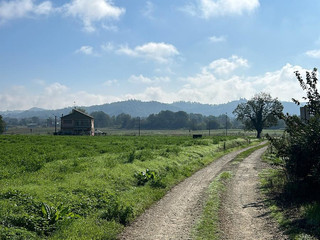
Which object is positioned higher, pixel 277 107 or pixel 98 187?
pixel 277 107

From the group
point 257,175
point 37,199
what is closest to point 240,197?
point 257,175

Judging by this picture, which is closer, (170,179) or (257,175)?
(170,179)

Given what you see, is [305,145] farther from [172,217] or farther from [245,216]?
[172,217]

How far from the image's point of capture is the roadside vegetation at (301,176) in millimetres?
10289

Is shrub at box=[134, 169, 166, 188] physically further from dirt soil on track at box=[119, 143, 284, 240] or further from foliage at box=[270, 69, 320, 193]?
foliage at box=[270, 69, 320, 193]

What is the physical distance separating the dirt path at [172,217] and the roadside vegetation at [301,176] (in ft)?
10.9

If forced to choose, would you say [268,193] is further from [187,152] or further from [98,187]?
[187,152]

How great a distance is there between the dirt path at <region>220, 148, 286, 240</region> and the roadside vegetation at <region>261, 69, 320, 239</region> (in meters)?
0.51

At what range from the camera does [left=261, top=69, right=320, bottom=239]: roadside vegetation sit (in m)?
10.3

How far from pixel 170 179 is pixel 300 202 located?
7946mm

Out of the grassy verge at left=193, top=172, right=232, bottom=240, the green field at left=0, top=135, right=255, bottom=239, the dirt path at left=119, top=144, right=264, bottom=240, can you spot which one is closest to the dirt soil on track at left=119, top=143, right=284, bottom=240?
the dirt path at left=119, top=144, right=264, bottom=240

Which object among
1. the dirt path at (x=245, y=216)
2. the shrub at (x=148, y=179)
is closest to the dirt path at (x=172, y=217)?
the shrub at (x=148, y=179)

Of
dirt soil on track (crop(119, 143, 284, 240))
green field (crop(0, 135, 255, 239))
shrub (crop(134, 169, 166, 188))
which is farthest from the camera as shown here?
shrub (crop(134, 169, 166, 188))

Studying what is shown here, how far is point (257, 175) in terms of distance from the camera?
20.0 meters
